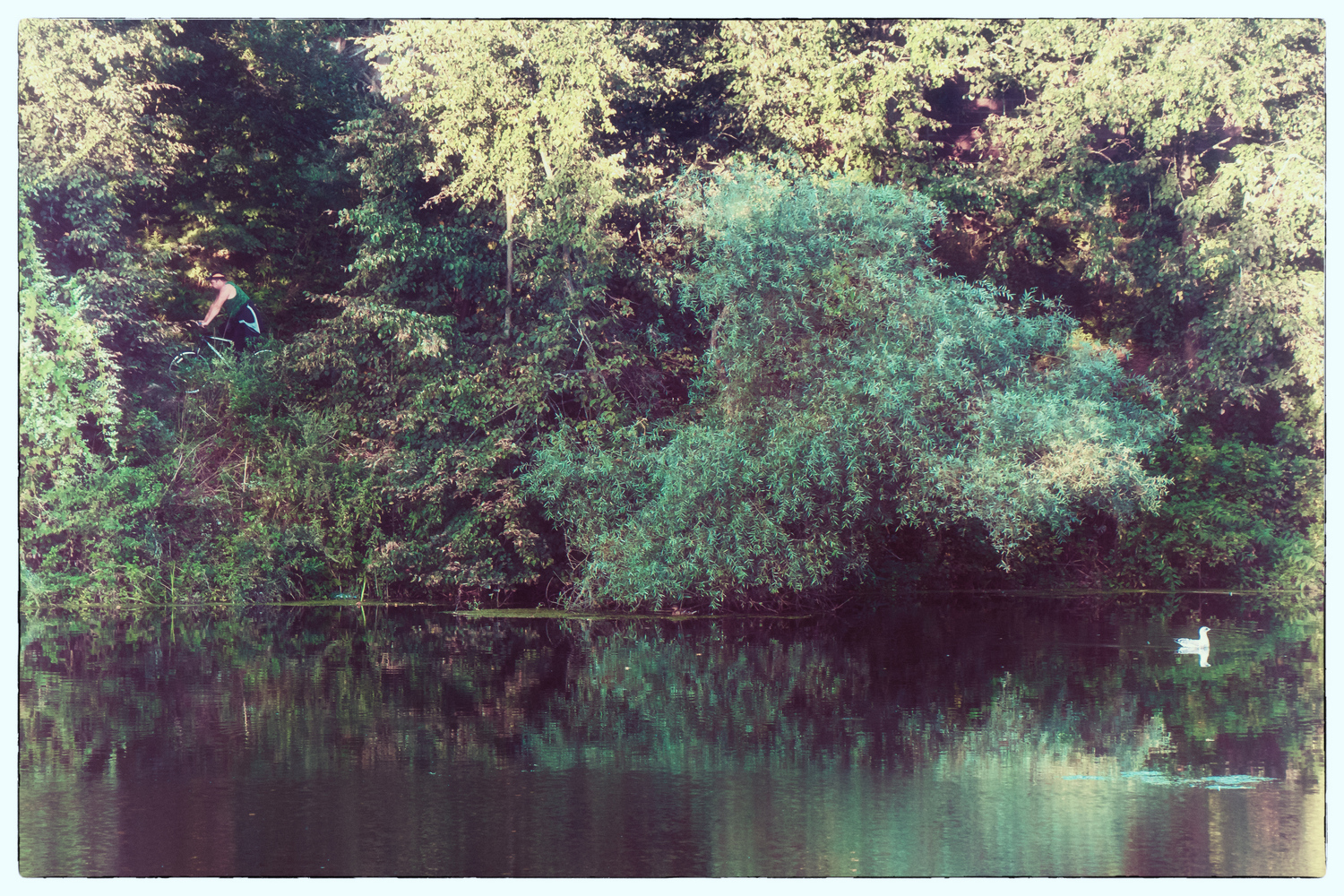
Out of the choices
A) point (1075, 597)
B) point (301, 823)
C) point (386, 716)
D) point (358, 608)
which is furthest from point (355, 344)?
point (1075, 597)

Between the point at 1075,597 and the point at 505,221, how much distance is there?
540cm

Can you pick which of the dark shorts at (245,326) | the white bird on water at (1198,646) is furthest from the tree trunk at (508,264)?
the white bird on water at (1198,646)

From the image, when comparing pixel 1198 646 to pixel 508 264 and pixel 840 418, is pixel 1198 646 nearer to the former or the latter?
pixel 840 418

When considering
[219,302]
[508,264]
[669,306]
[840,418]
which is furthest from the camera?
[508,264]

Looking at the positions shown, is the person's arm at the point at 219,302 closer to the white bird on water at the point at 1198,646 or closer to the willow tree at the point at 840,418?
the willow tree at the point at 840,418

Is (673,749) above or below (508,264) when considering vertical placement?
below

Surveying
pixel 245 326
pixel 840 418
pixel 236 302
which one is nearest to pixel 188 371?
pixel 245 326

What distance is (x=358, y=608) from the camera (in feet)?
36.3

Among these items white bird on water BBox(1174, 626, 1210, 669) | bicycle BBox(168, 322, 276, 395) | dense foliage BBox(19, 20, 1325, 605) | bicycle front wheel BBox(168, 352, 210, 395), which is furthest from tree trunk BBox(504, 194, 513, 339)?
white bird on water BBox(1174, 626, 1210, 669)

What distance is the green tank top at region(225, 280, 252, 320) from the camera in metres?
11.0

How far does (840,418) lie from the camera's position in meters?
9.99

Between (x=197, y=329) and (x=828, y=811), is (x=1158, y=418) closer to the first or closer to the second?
(x=828, y=811)

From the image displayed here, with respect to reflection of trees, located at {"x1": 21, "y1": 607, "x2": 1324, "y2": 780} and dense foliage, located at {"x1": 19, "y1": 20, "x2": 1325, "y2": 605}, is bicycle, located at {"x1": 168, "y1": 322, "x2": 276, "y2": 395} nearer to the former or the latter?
dense foliage, located at {"x1": 19, "y1": 20, "x2": 1325, "y2": 605}

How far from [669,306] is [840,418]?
1.85 m
